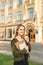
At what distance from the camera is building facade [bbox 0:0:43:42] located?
42.1 m

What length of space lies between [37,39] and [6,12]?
13.1m

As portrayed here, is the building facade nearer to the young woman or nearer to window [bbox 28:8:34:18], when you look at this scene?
window [bbox 28:8:34:18]

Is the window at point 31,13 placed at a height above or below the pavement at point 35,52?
above

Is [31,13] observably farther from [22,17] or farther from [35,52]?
[35,52]

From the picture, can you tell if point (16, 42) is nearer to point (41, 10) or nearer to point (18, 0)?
point (41, 10)

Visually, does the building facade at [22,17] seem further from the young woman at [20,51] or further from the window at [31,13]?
the young woman at [20,51]

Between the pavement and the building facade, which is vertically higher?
the building facade

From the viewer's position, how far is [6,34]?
49469 mm

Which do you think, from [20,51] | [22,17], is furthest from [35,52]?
[22,17]

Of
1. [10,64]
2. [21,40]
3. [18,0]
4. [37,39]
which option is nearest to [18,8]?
[18,0]

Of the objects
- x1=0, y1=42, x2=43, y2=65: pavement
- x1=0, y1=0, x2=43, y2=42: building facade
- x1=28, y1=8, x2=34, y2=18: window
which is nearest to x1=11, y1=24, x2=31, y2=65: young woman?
x1=0, y1=42, x2=43, y2=65: pavement

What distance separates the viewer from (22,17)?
4578 cm

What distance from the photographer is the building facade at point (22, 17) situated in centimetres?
4212

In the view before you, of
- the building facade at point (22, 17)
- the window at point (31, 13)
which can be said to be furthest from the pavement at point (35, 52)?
the window at point (31, 13)
